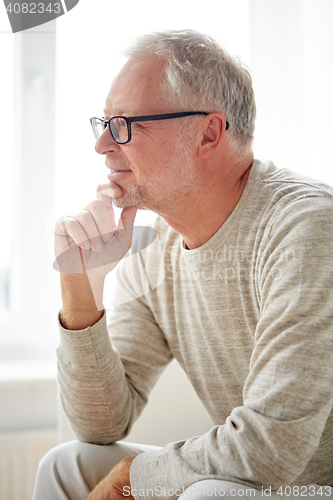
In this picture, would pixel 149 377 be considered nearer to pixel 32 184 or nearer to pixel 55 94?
pixel 32 184

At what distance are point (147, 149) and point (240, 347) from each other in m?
0.47

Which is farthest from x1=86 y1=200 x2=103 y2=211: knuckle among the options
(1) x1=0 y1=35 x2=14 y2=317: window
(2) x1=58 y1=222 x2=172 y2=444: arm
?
(1) x1=0 y1=35 x2=14 y2=317: window

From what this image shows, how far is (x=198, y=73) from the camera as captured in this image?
99 cm

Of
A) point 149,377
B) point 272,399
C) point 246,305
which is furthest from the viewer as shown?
point 149,377

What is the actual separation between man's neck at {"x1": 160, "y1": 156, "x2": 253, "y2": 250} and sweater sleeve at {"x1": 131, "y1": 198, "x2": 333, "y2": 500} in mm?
211

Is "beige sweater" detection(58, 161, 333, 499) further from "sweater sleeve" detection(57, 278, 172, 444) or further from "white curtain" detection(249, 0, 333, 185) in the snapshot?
"white curtain" detection(249, 0, 333, 185)

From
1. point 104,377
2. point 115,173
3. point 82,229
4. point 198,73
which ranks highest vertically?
point 198,73

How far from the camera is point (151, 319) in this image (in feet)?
3.90

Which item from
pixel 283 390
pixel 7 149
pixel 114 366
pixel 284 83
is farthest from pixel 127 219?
pixel 284 83

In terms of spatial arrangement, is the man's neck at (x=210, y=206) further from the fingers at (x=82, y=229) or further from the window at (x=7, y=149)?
the window at (x=7, y=149)

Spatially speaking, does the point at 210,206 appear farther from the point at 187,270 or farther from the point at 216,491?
the point at 216,491

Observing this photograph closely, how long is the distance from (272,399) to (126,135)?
1.95ft

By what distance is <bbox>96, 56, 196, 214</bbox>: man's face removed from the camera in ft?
3.18

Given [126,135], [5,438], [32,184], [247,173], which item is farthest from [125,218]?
[5,438]
